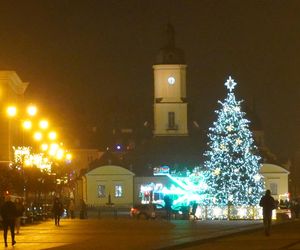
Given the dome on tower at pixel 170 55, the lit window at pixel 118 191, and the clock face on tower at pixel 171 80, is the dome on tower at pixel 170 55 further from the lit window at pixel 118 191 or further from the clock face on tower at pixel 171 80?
the lit window at pixel 118 191

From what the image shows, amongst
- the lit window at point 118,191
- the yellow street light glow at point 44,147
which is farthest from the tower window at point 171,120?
the yellow street light glow at point 44,147

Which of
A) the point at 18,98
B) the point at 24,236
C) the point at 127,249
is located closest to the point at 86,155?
the point at 18,98

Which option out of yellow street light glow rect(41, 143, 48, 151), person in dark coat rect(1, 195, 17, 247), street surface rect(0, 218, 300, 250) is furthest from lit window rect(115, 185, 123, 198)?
person in dark coat rect(1, 195, 17, 247)

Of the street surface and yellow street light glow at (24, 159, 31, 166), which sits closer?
the street surface

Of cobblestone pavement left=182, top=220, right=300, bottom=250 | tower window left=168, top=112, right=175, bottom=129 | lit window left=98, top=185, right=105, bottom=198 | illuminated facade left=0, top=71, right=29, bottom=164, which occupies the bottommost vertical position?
cobblestone pavement left=182, top=220, right=300, bottom=250

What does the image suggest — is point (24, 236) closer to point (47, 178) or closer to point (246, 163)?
point (47, 178)

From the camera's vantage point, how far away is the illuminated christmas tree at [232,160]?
79438mm

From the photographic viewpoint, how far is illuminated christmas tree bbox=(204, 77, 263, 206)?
7944 cm

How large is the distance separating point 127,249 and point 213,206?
133 feet

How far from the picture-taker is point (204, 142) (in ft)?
522

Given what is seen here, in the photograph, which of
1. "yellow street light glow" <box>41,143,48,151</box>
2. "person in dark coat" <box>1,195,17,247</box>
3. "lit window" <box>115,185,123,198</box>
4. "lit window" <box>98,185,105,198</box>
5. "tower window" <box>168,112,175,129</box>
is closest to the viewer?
"person in dark coat" <box>1,195,17,247</box>

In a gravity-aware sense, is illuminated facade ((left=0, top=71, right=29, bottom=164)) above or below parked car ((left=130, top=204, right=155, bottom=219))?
above

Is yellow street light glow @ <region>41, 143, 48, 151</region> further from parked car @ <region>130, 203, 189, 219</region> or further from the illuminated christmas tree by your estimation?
the illuminated christmas tree

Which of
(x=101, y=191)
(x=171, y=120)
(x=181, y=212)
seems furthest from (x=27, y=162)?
(x=171, y=120)
